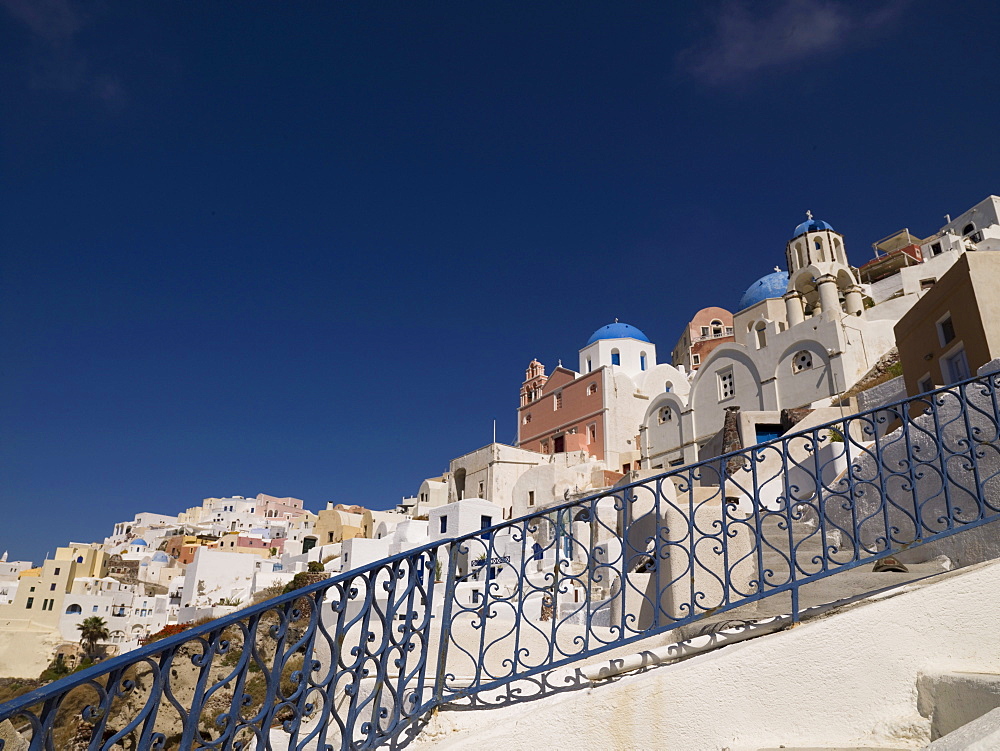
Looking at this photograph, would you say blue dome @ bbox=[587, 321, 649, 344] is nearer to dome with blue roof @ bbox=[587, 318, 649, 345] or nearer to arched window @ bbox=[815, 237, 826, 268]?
dome with blue roof @ bbox=[587, 318, 649, 345]

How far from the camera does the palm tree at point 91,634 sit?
42.3 m

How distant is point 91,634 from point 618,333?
39060 millimetres

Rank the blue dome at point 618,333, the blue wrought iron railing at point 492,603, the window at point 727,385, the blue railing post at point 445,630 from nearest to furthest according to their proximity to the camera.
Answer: the blue wrought iron railing at point 492,603, the blue railing post at point 445,630, the window at point 727,385, the blue dome at point 618,333

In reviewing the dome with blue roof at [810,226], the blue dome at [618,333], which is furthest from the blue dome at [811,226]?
the blue dome at [618,333]

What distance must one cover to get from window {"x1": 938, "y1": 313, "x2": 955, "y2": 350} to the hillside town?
1731 millimetres

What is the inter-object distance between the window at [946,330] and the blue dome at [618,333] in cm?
3639

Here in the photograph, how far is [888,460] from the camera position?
23.5 ft

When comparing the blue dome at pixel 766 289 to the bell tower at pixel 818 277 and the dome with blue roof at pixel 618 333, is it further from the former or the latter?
the dome with blue roof at pixel 618 333

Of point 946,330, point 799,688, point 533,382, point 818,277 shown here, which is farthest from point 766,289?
point 799,688

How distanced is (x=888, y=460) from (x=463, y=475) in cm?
4023

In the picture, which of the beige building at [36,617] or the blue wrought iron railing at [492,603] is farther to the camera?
the beige building at [36,617]

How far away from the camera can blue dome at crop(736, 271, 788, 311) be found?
43219 millimetres

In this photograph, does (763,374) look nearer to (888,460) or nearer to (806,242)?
(806,242)

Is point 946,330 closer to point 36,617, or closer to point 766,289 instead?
point 766,289
